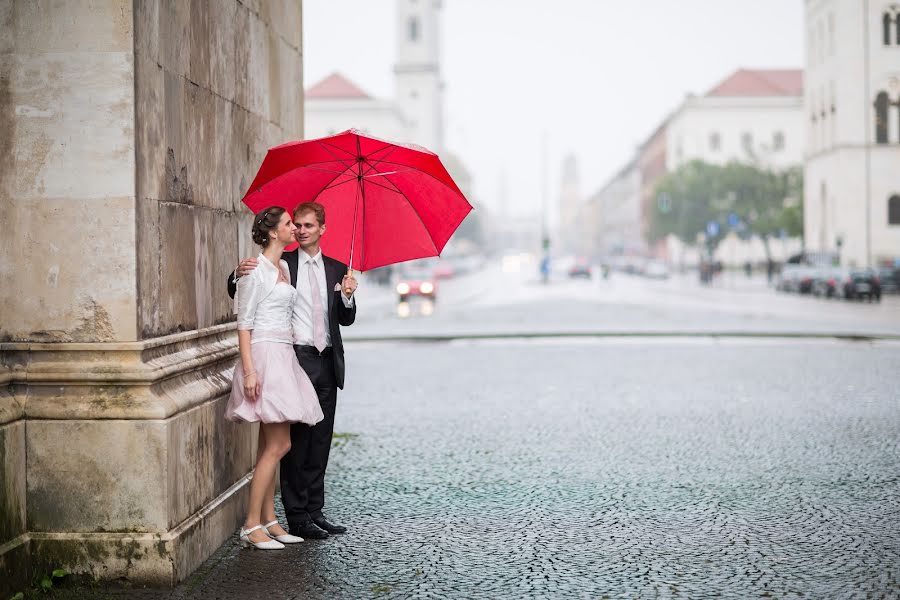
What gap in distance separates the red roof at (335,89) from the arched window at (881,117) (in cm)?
6278

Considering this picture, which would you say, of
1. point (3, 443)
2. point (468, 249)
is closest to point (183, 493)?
point (3, 443)

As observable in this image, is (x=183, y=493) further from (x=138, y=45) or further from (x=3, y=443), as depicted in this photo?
(x=138, y=45)

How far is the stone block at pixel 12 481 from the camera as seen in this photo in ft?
15.5

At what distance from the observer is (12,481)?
481 centimetres

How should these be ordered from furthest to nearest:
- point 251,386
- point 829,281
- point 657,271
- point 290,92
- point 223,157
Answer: point 657,271, point 829,281, point 290,92, point 223,157, point 251,386

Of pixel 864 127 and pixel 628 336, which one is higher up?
pixel 864 127

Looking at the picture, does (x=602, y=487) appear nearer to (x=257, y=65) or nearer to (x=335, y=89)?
(x=257, y=65)

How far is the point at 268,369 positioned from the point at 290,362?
5.1 inches

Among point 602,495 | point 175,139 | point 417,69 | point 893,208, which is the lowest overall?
point 602,495

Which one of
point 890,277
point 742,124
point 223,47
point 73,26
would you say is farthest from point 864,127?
point 73,26

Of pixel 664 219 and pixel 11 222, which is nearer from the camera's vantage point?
pixel 11 222

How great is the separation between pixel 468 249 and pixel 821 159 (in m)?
83.7

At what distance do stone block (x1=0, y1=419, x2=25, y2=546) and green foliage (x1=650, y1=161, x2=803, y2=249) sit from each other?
84.5m

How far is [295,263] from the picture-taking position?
18.8 ft
